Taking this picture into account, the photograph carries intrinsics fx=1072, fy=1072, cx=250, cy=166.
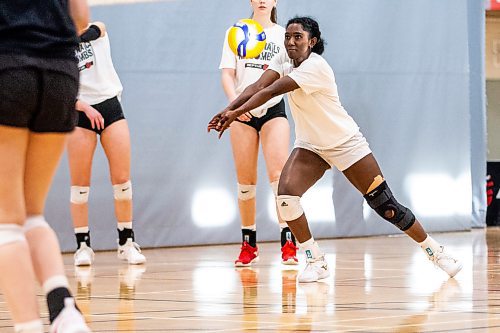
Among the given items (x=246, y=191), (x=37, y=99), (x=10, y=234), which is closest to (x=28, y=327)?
(x=10, y=234)

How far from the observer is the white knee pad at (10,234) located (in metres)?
2.85

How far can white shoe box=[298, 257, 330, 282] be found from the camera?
552 centimetres

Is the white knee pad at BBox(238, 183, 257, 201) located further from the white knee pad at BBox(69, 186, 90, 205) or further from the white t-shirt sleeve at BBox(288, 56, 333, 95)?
the white t-shirt sleeve at BBox(288, 56, 333, 95)

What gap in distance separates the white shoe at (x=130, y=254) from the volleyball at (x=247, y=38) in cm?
150

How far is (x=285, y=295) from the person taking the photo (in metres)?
4.83

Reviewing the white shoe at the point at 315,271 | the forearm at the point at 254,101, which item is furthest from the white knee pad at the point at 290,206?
the forearm at the point at 254,101

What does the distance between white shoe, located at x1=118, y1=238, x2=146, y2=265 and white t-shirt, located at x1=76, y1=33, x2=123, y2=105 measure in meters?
0.99

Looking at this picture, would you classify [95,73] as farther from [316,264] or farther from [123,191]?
[316,264]

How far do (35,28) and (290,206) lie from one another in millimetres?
2976

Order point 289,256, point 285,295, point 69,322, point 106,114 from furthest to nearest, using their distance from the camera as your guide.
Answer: point 106,114 → point 289,256 → point 285,295 → point 69,322

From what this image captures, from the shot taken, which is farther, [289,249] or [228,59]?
[228,59]

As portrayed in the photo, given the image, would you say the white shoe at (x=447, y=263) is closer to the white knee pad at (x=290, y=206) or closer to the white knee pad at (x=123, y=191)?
the white knee pad at (x=290, y=206)

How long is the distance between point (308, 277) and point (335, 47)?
14.7 feet

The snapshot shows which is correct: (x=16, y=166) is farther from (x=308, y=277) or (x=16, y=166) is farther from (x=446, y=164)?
(x=446, y=164)
